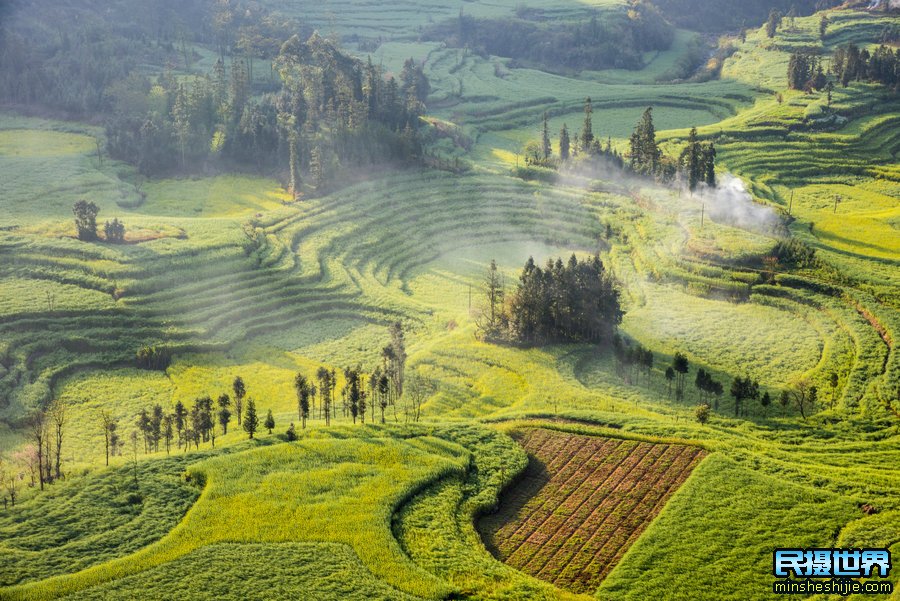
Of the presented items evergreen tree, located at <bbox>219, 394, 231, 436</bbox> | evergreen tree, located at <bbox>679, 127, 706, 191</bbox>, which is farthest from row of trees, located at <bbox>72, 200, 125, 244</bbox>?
evergreen tree, located at <bbox>679, 127, 706, 191</bbox>

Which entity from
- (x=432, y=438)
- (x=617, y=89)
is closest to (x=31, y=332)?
(x=432, y=438)

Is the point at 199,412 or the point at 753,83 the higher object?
the point at 753,83

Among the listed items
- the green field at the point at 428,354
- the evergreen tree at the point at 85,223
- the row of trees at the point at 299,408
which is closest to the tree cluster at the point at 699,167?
the green field at the point at 428,354

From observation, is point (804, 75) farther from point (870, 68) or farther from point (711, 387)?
point (711, 387)

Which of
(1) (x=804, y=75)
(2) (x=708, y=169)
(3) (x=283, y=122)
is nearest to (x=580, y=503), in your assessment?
(2) (x=708, y=169)

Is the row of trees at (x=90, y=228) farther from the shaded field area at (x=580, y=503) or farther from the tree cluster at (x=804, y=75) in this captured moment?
the tree cluster at (x=804, y=75)

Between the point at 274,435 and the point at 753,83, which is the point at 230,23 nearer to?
the point at 753,83

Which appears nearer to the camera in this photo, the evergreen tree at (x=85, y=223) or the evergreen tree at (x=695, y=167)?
the evergreen tree at (x=85, y=223)
